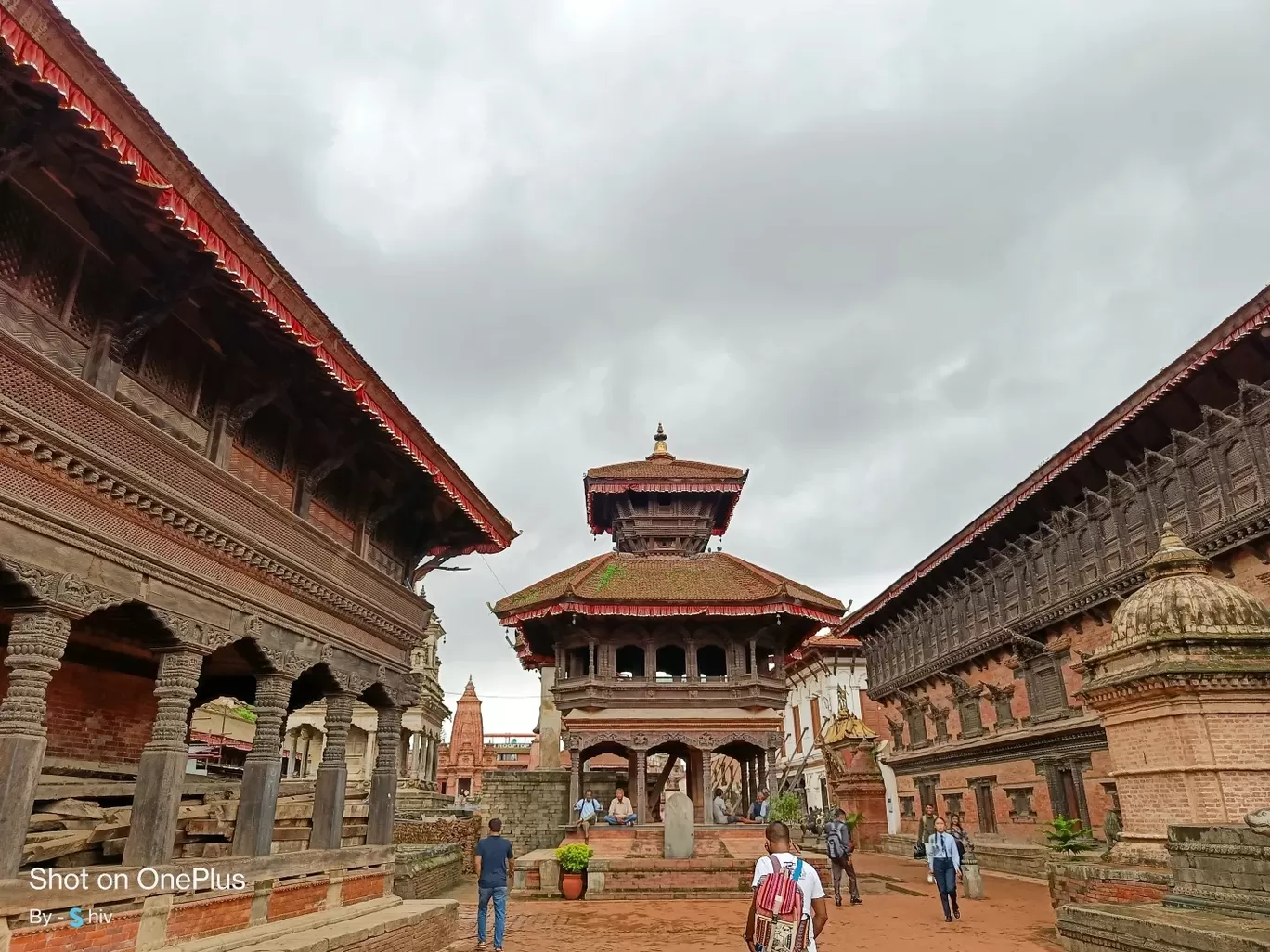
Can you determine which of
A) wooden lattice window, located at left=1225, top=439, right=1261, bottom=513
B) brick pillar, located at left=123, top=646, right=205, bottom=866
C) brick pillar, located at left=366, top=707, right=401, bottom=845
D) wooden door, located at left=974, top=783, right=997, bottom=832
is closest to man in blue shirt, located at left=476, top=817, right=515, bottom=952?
brick pillar, located at left=366, top=707, right=401, bottom=845

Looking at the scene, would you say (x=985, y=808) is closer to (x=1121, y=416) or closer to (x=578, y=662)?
(x=578, y=662)

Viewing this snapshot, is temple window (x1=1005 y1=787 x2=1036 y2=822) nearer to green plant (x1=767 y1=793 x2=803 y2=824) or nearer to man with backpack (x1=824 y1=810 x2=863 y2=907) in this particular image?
green plant (x1=767 y1=793 x2=803 y2=824)

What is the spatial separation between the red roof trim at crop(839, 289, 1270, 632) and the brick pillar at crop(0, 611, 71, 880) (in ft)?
54.7

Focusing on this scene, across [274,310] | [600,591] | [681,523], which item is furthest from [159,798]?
A: [681,523]

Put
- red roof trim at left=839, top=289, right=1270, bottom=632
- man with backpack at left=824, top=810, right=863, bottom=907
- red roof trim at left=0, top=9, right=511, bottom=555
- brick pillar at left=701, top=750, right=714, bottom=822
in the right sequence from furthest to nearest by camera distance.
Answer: brick pillar at left=701, top=750, right=714, bottom=822
man with backpack at left=824, top=810, right=863, bottom=907
red roof trim at left=839, top=289, right=1270, bottom=632
red roof trim at left=0, top=9, right=511, bottom=555

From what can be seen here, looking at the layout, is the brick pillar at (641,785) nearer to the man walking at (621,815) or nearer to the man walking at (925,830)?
the man walking at (621,815)

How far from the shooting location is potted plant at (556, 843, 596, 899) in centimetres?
1655

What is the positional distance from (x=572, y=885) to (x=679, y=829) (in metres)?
2.51

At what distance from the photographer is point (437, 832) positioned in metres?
26.0

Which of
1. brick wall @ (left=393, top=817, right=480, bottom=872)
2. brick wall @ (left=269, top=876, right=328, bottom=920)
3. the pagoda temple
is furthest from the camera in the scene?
brick wall @ (left=393, top=817, right=480, bottom=872)

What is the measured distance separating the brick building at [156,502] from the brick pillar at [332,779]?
27 mm

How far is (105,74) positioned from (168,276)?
2.09m

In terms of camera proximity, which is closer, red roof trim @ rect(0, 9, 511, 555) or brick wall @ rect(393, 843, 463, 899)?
red roof trim @ rect(0, 9, 511, 555)

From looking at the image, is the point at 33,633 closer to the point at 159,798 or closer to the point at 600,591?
the point at 159,798
